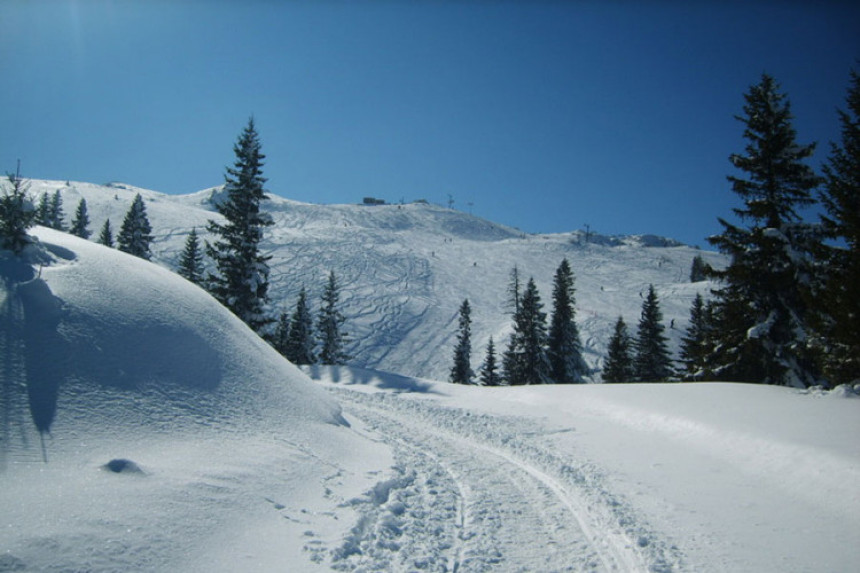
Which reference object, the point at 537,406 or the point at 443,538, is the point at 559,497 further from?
the point at 537,406

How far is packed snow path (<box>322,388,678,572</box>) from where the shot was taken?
17.9 feet

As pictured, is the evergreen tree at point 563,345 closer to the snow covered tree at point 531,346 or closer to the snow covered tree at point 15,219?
the snow covered tree at point 531,346

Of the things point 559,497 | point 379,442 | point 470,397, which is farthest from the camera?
point 470,397

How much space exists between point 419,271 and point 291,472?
92568mm

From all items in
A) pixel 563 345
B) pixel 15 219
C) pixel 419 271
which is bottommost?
Result: pixel 563 345

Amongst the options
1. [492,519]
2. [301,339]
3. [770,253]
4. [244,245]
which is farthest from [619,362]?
[492,519]

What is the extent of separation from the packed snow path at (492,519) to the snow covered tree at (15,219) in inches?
295

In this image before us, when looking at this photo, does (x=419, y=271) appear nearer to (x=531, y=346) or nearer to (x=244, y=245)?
(x=531, y=346)

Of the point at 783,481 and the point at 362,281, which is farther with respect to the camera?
the point at 362,281

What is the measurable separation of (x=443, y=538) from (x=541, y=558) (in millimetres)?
1287

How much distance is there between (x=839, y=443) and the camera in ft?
27.7

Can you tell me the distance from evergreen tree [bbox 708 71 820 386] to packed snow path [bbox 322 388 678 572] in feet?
37.4

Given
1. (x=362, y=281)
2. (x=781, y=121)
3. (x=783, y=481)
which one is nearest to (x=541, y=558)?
(x=783, y=481)

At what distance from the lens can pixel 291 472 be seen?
23.2 feet
